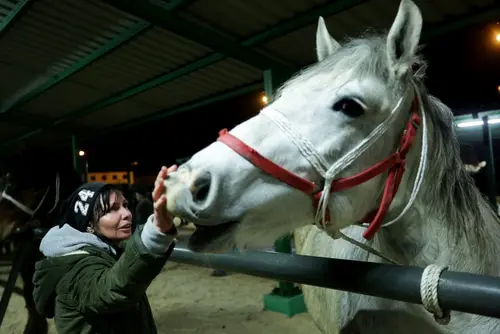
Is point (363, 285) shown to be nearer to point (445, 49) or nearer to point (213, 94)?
point (213, 94)

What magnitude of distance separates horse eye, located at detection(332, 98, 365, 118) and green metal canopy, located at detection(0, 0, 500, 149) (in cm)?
240

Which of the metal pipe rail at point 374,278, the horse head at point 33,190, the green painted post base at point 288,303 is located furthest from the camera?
the green painted post base at point 288,303

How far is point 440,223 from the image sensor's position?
1.29m

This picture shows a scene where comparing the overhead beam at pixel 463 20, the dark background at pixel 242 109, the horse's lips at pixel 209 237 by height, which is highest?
the dark background at pixel 242 109

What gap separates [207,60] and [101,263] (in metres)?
3.51

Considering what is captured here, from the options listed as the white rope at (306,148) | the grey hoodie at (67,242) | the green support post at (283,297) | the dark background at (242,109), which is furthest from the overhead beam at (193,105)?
the white rope at (306,148)

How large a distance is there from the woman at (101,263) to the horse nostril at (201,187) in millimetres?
125

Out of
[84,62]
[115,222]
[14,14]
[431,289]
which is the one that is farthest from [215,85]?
[431,289]

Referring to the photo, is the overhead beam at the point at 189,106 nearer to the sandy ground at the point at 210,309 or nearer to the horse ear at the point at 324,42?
the sandy ground at the point at 210,309

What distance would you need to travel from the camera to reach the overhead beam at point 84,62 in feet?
13.6

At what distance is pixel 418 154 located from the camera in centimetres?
128

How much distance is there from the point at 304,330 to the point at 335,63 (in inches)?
134

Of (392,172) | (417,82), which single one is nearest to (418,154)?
(392,172)

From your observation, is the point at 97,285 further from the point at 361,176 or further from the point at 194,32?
the point at 194,32
